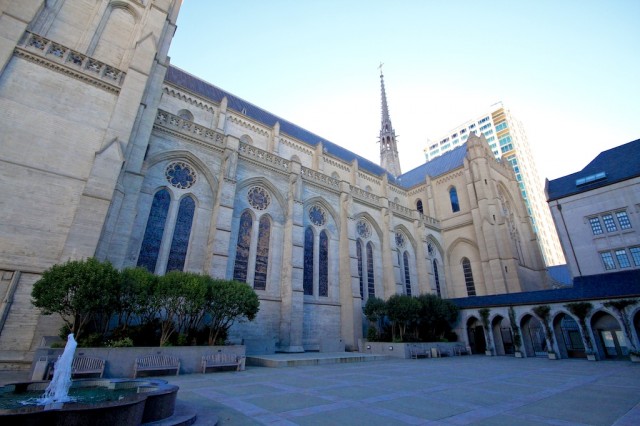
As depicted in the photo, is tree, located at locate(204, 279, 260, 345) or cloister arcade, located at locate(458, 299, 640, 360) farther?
cloister arcade, located at locate(458, 299, 640, 360)

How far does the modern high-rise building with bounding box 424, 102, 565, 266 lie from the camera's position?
72.2 metres

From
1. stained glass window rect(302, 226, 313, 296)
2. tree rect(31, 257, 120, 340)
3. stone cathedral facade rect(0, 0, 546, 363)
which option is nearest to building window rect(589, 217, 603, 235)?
stone cathedral facade rect(0, 0, 546, 363)

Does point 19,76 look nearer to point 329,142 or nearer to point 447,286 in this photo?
point 329,142

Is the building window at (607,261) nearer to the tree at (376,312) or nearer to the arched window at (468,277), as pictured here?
the arched window at (468,277)

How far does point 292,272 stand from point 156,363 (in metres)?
9.34

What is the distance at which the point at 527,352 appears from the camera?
1992cm

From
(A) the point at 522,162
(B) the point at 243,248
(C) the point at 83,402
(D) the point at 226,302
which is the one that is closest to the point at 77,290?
(D) the point at 226,302

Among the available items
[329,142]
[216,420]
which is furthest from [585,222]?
[216,420]

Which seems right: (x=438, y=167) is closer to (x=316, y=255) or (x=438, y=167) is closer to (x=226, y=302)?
(x=316, y=255)

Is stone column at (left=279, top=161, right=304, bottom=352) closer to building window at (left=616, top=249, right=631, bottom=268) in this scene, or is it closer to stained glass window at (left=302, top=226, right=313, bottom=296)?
stained glass window at (left=302, top=226, right=313, bottom=296)

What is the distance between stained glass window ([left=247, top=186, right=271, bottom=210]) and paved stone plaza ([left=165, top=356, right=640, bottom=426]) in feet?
37.8

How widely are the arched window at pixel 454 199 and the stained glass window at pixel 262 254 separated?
→ 22.9 meters

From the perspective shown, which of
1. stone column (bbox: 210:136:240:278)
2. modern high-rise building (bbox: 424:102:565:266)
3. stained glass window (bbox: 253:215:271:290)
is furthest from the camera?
modern high-rise building (bbox: 424:102:565:266)

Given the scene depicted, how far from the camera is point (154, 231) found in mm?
15594
